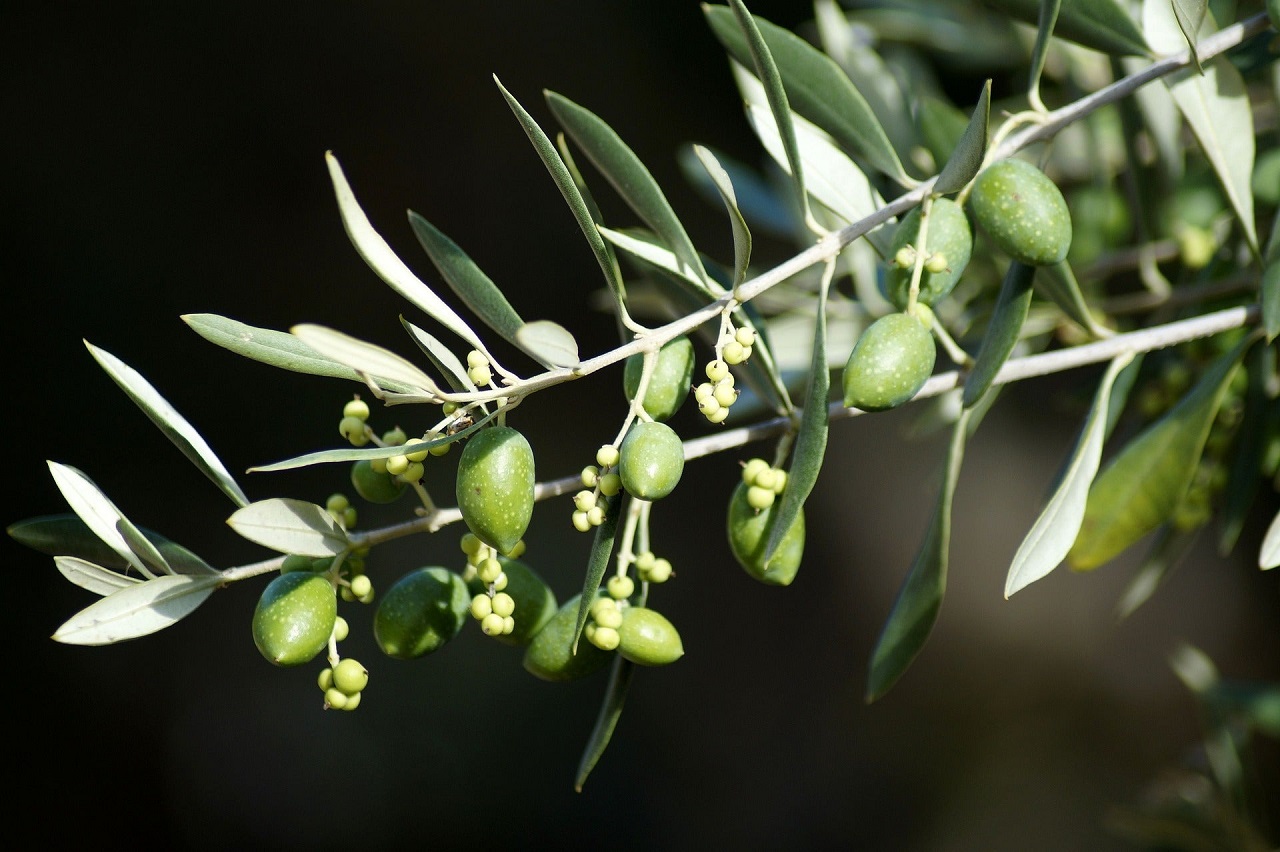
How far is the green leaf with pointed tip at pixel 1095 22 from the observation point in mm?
595

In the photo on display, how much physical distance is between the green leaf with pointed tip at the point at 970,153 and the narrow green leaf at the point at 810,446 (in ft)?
0.30

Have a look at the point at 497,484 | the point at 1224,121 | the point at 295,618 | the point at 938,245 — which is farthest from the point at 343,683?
the point at 1224,121

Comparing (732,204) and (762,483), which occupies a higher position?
(732,204)

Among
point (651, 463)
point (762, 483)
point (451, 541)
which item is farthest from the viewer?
point (451, 541)

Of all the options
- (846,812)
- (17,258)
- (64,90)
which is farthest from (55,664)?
(846,812)

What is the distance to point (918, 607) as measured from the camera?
605mm

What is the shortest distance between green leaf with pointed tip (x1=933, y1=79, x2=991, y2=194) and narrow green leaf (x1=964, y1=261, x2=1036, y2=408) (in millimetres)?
70

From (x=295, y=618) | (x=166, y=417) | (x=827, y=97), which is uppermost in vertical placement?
(x=827, y=97)

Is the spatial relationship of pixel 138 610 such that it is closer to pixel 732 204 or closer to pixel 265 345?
pixel 265 345

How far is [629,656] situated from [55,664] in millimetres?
2209

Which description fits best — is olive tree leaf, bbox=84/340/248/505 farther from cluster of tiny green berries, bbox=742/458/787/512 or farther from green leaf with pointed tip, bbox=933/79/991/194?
green leaf with pointed tip, bbox=933/79/991/194

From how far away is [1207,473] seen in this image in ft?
2.82

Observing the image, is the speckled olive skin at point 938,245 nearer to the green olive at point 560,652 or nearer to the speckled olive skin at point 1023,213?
the speckled olive skin at point 1023,213

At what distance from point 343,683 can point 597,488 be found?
173mm
